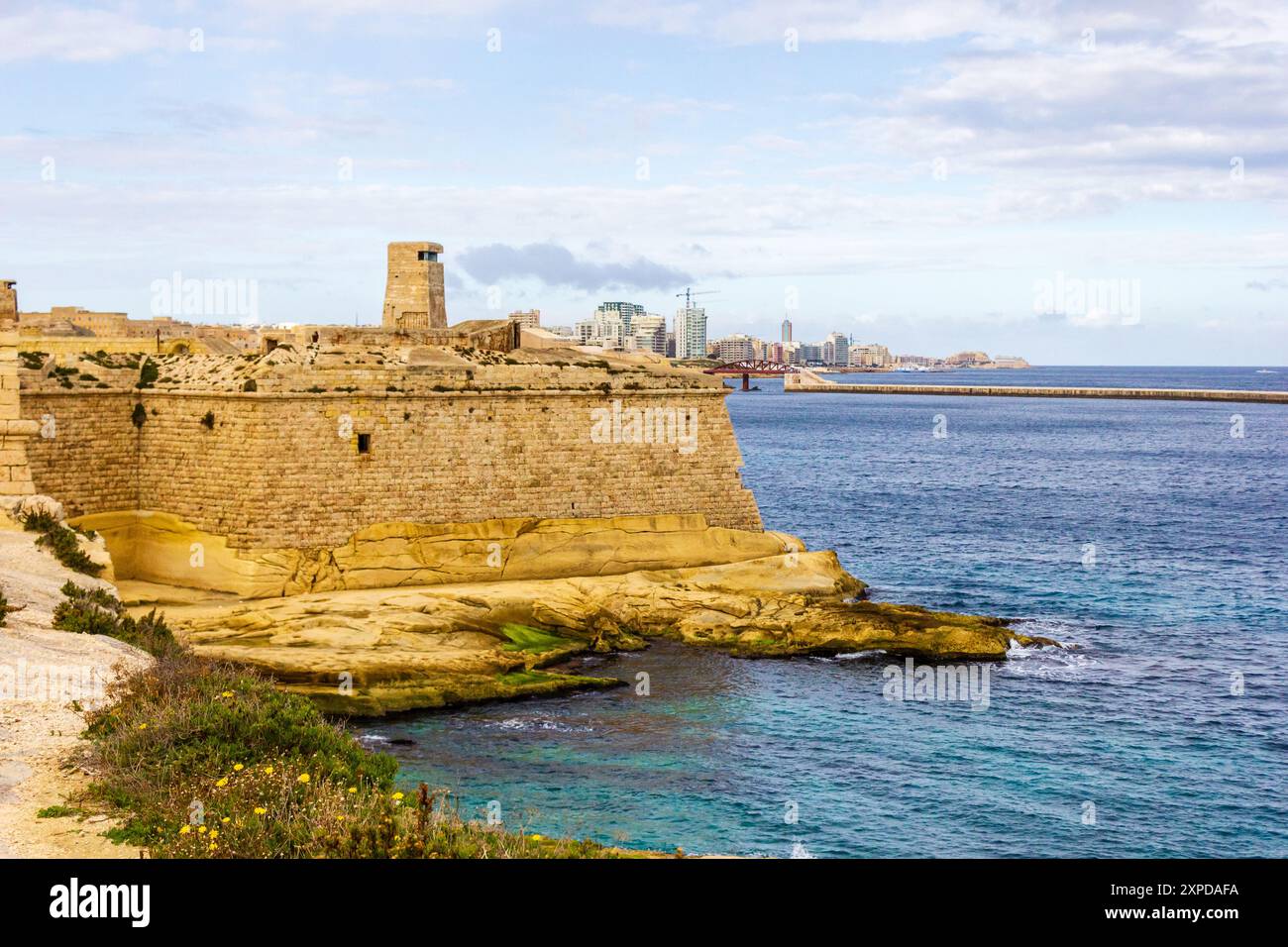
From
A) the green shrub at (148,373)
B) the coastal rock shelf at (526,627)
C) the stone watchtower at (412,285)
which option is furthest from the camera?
the stone watchtower at (412,285)

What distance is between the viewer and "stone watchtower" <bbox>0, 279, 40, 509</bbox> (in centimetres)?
2327

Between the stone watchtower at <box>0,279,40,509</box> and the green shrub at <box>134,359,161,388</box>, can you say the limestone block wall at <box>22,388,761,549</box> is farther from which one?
the stone watchtower at <box>0,279,40,509</box>

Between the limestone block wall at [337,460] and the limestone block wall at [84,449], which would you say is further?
the limestone block wall at [337,460]

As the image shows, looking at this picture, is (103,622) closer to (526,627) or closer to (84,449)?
(526,627)

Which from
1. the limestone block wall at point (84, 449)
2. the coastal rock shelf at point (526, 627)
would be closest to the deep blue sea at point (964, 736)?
the coastal rock shelf at point (526, 627)

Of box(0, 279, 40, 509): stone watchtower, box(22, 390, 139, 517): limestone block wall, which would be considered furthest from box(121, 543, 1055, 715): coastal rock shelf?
box(0, 279, 40, 509): stone watchtower

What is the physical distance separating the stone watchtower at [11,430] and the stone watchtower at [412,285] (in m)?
11.6

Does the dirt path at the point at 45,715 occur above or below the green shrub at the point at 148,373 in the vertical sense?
below

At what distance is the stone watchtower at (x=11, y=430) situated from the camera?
23.3 metres

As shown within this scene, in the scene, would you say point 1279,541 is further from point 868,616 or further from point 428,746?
point 428,746

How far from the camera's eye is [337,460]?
29.0 m

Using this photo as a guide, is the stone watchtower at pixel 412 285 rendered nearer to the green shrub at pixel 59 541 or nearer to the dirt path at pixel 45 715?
the green shrub at pixel 59 541

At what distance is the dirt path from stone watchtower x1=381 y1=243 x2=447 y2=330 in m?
17.4
